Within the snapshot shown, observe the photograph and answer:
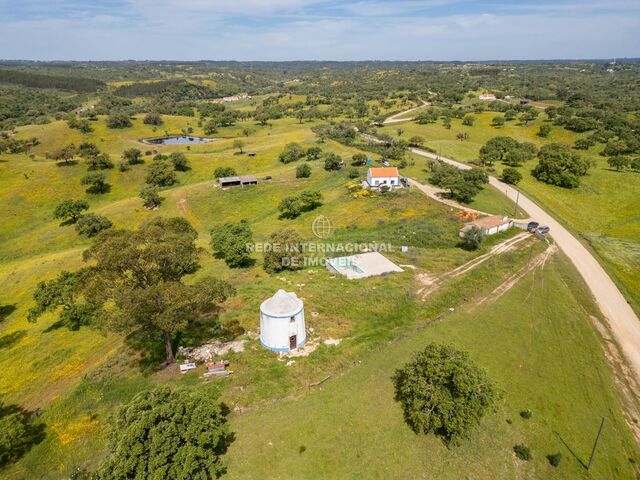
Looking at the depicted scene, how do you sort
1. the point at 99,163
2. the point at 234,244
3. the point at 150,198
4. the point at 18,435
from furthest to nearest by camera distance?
1. the point at 99,163
2. the point at 150,198
3. the point at 234,244
4. the point at 18,435

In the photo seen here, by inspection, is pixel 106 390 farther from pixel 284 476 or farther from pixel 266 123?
pixel 266 123

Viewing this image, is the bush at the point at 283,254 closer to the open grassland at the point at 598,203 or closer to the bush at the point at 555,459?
the bush at the point at 555,459

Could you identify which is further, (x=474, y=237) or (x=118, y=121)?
(x=118, y=121)

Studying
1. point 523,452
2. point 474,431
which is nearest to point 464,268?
point 474,431

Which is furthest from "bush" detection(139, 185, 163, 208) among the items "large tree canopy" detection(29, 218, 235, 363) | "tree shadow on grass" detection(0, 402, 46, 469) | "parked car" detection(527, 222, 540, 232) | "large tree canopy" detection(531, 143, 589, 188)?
"large tree canopy" detection(531, 143, 589, 188)

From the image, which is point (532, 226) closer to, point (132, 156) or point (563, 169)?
point (563, 169)

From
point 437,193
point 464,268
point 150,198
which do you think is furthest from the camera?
point 150,198

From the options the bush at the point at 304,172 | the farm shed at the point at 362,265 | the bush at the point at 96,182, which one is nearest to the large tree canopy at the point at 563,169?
the bush at the point at 304,172
